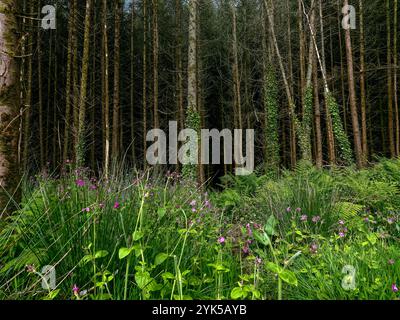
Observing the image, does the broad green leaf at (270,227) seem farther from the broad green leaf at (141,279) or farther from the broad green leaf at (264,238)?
the broad green leaf at (141,279)

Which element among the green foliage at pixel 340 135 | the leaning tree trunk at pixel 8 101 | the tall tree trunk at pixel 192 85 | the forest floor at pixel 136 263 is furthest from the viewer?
the green foliage at pixel 340 135

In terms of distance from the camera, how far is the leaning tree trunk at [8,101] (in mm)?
2510

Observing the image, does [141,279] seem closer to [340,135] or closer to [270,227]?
[270,227]

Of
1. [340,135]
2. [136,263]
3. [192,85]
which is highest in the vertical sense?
[192,85]

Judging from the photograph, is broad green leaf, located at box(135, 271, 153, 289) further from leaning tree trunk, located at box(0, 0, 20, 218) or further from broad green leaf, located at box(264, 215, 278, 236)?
leaning tree trunk, located at box(0, 0, 20, 218)

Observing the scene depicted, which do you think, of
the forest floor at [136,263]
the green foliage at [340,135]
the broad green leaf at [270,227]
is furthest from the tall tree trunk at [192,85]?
the broad green leaf at [270,227]

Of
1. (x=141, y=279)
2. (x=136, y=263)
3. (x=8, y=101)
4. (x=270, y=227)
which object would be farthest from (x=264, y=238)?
(x=8, y=101)

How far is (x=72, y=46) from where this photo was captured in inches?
473

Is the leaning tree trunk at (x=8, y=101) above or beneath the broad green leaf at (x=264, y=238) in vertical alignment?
above

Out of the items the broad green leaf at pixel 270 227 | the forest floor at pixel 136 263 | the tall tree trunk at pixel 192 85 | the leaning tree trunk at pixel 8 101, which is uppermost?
the tall tree trunk at pixel 192 85

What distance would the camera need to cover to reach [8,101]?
100 inches

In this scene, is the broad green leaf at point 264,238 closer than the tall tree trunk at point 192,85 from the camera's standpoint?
Yes
